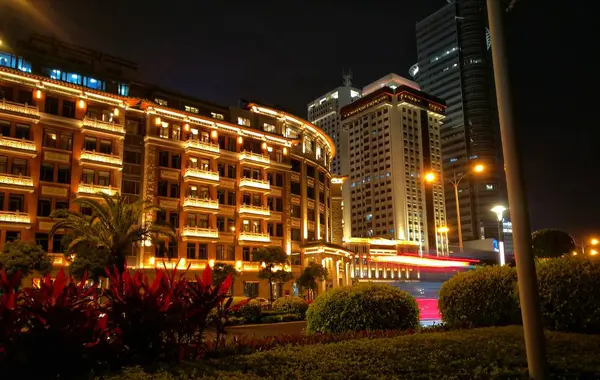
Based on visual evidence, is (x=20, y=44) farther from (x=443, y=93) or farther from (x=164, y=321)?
(x=443, y=93)

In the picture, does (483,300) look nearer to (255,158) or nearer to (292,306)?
(292,306)

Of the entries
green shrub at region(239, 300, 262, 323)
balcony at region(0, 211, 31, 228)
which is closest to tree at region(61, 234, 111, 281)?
green shrub at region(239, 300, 262, 323)

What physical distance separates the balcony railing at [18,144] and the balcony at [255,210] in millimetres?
21475

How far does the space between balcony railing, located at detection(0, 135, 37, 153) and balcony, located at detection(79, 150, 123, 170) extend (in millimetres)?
3957

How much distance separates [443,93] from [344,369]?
564 ft

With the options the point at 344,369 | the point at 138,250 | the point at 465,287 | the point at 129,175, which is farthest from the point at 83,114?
the point at 344,369

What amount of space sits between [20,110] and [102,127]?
670cm

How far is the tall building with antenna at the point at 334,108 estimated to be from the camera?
563 ft

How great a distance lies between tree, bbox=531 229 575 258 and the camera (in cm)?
2014

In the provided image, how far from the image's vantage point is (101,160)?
147 feet

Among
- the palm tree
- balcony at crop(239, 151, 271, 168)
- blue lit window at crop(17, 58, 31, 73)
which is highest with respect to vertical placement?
blue lit window at crop(17, 58, 31, 73)

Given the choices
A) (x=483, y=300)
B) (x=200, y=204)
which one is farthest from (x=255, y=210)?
(x=483, y=300)

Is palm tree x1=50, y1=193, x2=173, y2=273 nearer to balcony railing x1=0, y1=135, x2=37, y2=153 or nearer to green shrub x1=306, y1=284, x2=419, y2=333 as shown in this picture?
balcony railing x1=0, y1=135, x2=37, y2=153

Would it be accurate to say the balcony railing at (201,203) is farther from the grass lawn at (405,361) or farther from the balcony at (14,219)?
the grass lawn at (405,361)
